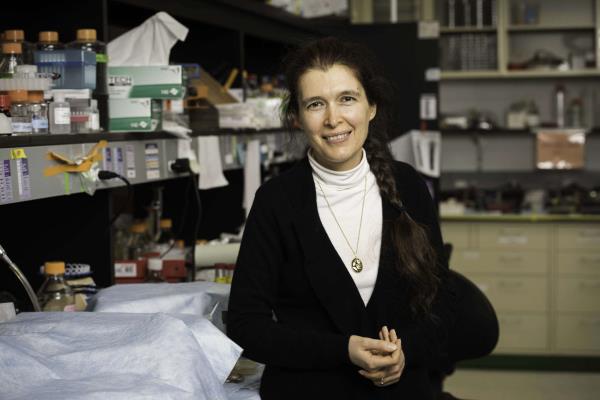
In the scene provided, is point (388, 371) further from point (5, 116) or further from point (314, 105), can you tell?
point (5, 116)

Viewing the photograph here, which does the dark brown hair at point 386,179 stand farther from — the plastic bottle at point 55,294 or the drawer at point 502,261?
the drawer at point 502,261

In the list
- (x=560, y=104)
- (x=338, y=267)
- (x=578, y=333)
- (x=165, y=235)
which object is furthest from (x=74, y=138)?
(x=560, y=104)

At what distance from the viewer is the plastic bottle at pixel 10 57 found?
198 cm

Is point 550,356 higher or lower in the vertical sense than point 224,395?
lower

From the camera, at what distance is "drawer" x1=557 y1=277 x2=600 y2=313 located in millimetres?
5543

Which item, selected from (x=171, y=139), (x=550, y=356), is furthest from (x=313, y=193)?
(x=550, y=356)

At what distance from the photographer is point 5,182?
1711mm

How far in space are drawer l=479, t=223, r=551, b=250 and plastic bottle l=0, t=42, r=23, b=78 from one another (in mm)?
4058

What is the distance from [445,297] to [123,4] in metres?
1.19

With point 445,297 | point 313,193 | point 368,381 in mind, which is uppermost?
point 313,193

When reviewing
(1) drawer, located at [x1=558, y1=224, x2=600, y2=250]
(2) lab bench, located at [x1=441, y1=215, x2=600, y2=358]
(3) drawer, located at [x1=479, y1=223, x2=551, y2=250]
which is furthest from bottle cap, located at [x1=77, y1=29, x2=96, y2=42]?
(1) drawer, located at [x1=558, y1=224, x2=600, y2=250]

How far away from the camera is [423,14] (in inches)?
241

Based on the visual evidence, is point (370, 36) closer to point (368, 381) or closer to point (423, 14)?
point (423, 14)

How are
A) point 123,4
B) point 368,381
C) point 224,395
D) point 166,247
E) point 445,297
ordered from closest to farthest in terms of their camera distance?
point 224,395 → point 368,381 → point 445,297 → point 123,4 → point 166,247
